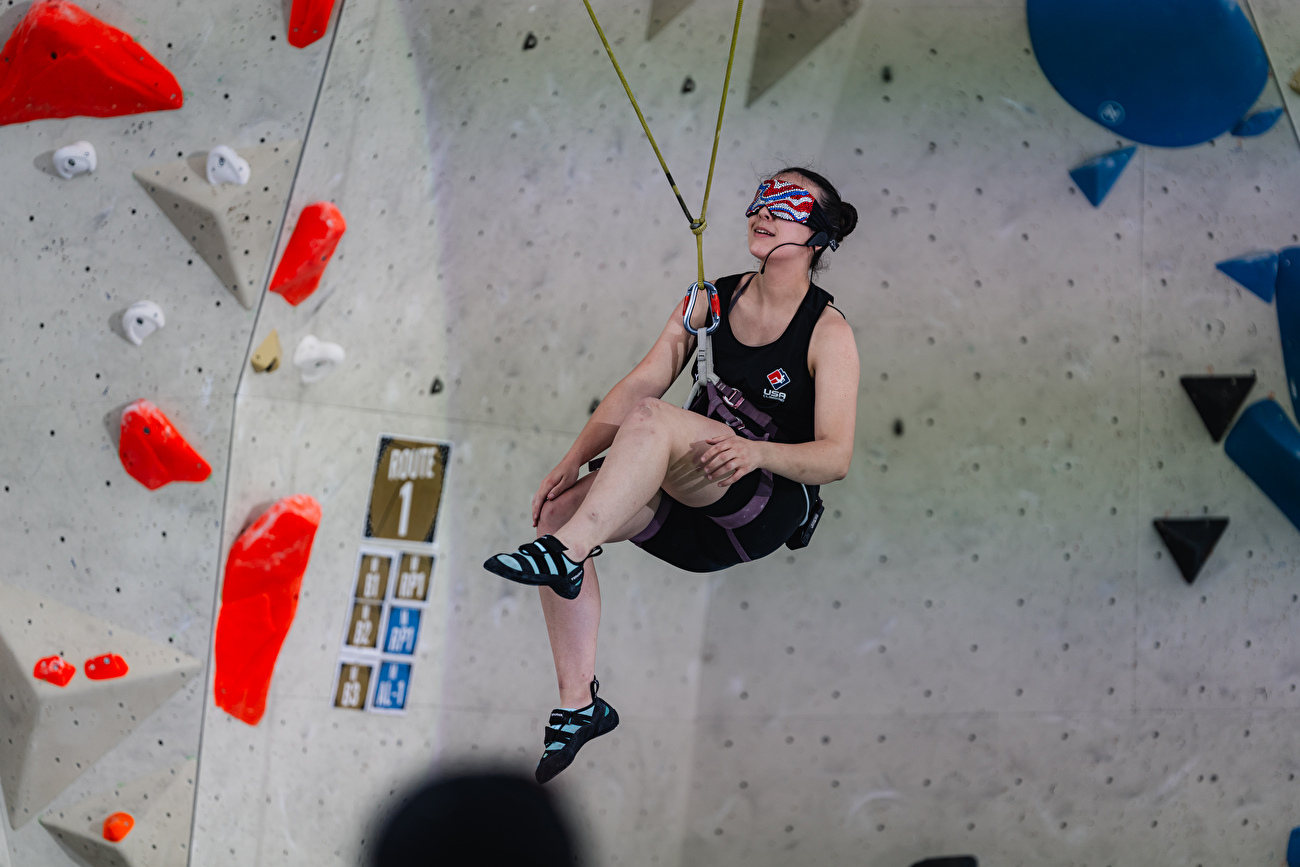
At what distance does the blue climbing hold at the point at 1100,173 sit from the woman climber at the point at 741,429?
1151mm

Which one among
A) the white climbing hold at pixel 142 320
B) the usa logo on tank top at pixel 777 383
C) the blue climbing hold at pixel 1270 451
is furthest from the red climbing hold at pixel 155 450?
the blue climbing hold at pixel 1270 451

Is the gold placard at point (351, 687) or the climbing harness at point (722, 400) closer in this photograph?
the climbing harness at point (722, 400)

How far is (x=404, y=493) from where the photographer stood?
8.86 feet

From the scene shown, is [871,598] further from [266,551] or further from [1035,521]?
[266,551]

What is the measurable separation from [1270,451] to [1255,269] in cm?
54

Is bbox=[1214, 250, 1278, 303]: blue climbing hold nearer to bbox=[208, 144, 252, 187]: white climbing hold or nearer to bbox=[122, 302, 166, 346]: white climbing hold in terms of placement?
bbox=[208, 144, 252, 187]: white climbing hold

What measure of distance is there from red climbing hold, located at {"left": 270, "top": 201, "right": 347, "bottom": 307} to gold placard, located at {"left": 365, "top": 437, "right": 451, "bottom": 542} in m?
0.49

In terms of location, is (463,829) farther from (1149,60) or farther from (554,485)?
(1149,60)

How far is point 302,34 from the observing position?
285cm

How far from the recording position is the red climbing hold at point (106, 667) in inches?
107

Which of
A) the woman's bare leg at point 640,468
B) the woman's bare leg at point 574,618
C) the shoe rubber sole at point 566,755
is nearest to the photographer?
the woman's bare leg at point 640,468

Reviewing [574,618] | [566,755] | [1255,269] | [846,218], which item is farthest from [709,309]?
[1255,269]

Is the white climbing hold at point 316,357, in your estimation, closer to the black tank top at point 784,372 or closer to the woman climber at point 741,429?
the woman climber at point 741,429

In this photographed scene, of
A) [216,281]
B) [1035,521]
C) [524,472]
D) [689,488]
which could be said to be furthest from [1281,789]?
[216,281]
